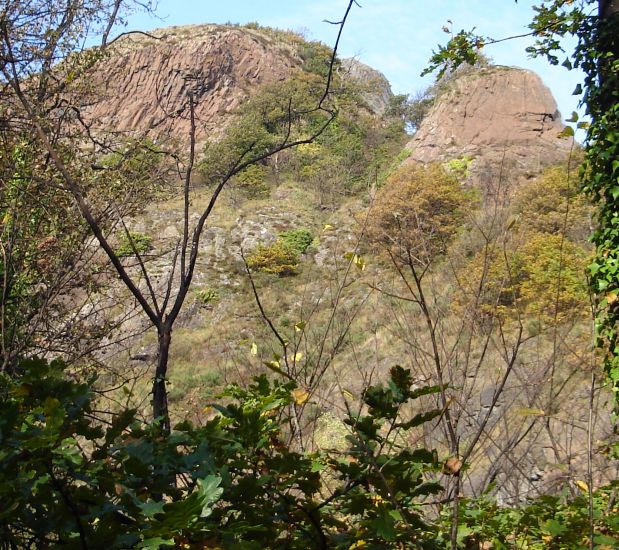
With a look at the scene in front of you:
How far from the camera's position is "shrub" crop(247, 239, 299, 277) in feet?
70.5

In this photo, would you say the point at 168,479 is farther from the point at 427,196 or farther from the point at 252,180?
the point at 252,180

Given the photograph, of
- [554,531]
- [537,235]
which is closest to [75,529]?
[554,531]

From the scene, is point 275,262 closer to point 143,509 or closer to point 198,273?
point 198,273

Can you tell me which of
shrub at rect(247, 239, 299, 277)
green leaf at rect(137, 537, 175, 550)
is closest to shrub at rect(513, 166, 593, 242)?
shrub at rect(247, 239, 299, 277)

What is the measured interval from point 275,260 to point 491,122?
29.4 ft

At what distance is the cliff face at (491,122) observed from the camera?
20.2 m

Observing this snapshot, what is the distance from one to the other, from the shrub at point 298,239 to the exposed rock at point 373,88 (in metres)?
12.0

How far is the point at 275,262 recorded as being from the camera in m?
21.6

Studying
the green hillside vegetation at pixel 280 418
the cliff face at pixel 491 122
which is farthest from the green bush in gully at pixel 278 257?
the green hillside vegetation at pixel 280 418

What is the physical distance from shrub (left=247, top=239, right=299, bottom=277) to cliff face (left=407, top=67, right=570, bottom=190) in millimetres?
5725

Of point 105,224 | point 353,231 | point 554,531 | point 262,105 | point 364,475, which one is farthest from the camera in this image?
point 262,105

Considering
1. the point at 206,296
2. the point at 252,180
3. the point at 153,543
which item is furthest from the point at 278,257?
the point at 153,543

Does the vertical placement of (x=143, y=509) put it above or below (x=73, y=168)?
below

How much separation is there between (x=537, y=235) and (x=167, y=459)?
12.2 m
